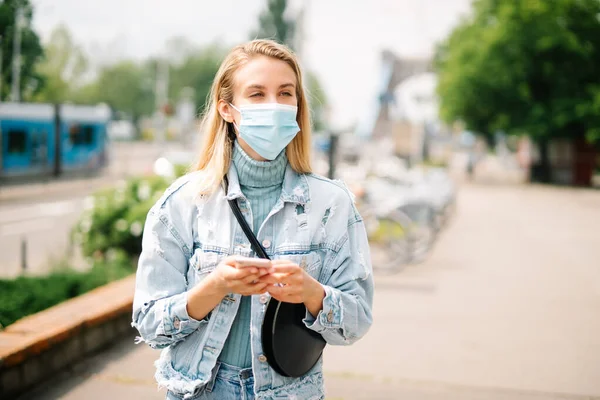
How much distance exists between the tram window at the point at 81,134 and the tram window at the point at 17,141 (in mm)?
9507

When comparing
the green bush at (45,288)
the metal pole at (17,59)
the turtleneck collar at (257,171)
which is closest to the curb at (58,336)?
the green bush at (45,288)

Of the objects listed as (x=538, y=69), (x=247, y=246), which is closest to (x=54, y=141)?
(x=247, y=246)

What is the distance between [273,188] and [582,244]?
11389 mm

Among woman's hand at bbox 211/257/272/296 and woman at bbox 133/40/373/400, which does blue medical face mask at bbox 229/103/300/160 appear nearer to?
woman at bbox 133/40/373/400

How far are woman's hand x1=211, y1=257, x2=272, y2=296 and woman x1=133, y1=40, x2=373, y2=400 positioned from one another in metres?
0.12

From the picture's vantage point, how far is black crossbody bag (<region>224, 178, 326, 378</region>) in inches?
72.1

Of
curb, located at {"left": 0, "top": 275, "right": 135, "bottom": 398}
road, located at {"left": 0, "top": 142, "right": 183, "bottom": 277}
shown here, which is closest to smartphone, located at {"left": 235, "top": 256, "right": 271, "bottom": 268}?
curb, located at {"left": 0, "top": 275, "right": 135, "bottom": 398}

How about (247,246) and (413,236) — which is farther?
(413,236)

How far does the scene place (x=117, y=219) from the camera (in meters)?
7.62

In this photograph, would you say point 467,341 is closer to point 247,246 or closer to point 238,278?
point 247,246

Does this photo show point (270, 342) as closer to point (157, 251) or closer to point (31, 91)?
point (157, 251)

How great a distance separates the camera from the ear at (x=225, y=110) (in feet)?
6.64

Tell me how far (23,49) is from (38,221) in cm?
977

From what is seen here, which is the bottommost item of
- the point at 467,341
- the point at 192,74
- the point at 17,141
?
the point at 467,341
